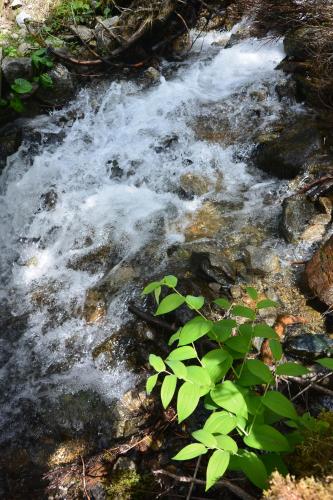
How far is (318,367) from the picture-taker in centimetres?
248

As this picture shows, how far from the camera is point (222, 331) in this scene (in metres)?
1.73

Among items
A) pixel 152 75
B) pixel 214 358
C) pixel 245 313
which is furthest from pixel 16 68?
pixel 214 358

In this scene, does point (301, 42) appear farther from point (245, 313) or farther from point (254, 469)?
point (254, 469)

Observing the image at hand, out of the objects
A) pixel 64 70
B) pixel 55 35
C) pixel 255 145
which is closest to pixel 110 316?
pixel 255 145

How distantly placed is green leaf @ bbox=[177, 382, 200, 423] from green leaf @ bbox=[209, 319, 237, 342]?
0.88 feet

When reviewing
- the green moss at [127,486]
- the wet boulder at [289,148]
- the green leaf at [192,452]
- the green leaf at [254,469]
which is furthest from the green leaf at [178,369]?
the wet boulder at [289,148]

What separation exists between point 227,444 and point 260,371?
325 millimetres

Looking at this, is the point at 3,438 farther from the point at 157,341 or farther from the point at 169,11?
the point at 169,11

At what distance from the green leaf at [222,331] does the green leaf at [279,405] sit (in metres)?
0.30

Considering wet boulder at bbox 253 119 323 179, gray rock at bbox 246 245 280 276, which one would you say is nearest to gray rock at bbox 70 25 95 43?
wet boulder at bbox 253 119 323 179

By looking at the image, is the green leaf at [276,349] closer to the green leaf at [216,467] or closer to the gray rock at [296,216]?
the green leaf at [216,467]

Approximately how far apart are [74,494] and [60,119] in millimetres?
4974

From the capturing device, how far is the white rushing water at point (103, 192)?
347cm

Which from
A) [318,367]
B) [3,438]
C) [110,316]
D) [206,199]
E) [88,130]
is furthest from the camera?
[88,130]
